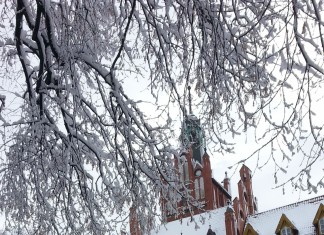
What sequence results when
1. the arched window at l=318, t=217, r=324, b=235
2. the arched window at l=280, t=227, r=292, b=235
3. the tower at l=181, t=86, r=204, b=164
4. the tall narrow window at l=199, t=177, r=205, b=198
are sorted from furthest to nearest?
1. the tall narrow window at l=199, t=177, r=205, b=198
2. the arched window at l=280, t=227, r=292, b=235
3. the arched window at l=318, t=217, r=324, b=235
4. the tower at l=181, t=86, r=204, b=164

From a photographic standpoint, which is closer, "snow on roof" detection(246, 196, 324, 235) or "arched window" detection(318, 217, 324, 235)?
"arched window" detection(318, 217, 324, 235)

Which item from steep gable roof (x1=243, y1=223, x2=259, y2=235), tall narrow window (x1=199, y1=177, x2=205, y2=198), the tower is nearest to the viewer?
the tower

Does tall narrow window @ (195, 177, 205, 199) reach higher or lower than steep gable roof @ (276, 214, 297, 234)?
higher

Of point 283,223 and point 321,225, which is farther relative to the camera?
point 283,223

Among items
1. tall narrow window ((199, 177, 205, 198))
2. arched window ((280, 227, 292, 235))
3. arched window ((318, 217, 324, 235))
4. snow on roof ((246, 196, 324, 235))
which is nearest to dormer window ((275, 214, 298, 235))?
arched window ((280, 227, 292, 235))

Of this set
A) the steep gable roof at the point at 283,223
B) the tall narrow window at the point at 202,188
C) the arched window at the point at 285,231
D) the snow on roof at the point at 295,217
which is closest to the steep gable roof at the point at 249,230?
the snow on roof at the point at 295,217

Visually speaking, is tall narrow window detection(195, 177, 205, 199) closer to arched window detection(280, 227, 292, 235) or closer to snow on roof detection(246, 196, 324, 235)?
snow on roof detection(246, 196, 324, 235)

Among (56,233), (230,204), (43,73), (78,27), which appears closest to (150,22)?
(78,27)

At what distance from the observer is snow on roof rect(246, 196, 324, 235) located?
1033 inches

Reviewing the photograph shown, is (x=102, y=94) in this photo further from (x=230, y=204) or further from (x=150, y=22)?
(x=230, y=204)

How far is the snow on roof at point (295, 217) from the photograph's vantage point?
26250mm

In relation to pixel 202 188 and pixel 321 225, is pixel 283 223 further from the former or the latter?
pixel 202 188

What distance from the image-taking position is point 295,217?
2686 cm

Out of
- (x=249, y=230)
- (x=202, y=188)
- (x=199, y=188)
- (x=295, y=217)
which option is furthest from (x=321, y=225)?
(x=199, y=188)
